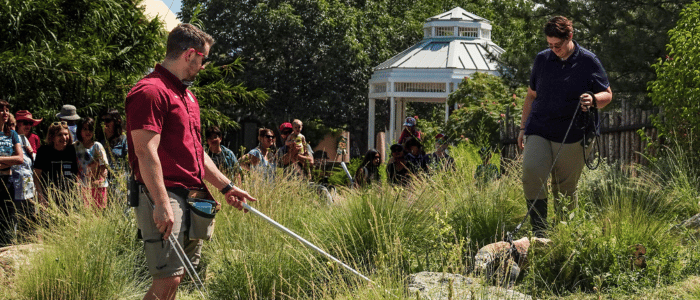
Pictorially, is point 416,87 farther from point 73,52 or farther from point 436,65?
point 73,52

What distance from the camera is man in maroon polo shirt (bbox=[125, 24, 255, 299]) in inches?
151

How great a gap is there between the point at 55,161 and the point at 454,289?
4.76 m

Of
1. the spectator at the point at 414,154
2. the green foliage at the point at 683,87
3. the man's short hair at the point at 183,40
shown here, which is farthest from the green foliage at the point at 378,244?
the spectator at the point at 414,154

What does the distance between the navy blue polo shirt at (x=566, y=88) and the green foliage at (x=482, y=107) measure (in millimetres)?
7724

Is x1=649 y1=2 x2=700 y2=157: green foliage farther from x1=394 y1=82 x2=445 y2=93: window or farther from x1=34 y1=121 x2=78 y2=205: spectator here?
x1=394 y1=82 x2=445 y2=93: window

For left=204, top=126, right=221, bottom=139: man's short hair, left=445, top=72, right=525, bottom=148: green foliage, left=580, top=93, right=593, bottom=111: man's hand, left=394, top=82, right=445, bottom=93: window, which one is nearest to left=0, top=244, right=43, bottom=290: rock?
left=204, top=126, right=221, bottom=139: man's short hair

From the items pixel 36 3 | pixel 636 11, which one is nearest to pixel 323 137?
pixel 636 11

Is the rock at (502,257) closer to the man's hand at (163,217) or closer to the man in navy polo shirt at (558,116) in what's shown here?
the man in navy polo shirt at (558,116)

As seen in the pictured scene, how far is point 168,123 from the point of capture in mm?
4008

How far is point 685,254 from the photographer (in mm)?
5574

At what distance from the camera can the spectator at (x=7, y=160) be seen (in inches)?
283

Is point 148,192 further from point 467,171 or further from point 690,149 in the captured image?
point 690,149

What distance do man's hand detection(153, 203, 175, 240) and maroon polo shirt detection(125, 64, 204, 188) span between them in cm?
24

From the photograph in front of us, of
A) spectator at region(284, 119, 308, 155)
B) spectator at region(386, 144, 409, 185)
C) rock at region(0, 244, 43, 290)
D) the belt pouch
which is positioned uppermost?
the belt pouch
